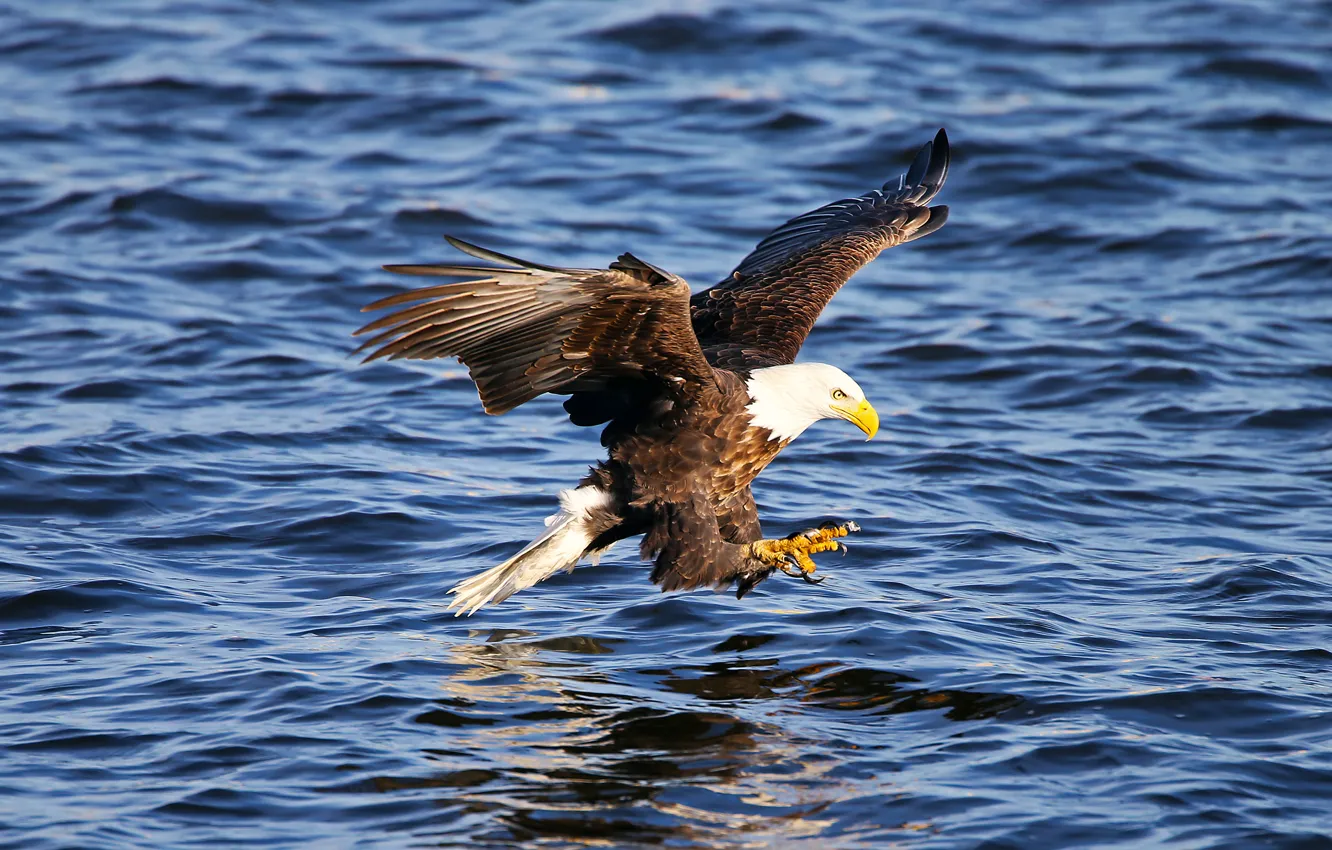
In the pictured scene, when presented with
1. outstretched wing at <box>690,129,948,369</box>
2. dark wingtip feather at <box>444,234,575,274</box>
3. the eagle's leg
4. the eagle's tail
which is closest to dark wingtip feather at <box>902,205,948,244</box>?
outstretched wing at <box>690,129,948,369</box>

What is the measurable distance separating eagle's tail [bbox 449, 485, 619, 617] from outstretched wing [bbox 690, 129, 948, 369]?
2.51 feet

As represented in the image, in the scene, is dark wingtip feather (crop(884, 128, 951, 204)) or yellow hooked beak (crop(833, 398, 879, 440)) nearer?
yellow hooked beak (crop(833, 398, 879, 440))

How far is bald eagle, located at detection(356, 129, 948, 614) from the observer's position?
16.0ft

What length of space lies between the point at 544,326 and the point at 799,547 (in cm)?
134

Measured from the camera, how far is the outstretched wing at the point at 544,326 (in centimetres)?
477

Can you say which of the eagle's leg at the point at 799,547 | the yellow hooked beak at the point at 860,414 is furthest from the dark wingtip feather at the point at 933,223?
the eagle's leg at the point at 799,547

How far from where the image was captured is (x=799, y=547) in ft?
19.0

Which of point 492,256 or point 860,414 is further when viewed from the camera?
point 860,414

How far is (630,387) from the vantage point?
18.4ft

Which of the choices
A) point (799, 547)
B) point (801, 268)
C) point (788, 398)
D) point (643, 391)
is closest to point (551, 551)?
point (643, 391)

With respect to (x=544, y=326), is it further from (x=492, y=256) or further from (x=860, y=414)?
(x=860, y=414)

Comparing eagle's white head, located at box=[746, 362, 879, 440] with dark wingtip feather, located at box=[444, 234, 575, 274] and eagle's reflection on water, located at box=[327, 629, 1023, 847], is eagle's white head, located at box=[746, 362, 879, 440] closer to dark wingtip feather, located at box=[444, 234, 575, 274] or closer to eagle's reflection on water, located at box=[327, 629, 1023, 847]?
eagle's reflection on water, located at box=[327, 629, 1023, 847]

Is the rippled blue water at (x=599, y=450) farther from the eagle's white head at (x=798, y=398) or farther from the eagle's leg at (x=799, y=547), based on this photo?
the eagle's white head at (x=798, y=398)

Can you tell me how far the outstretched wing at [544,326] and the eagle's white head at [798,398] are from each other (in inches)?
12.9
